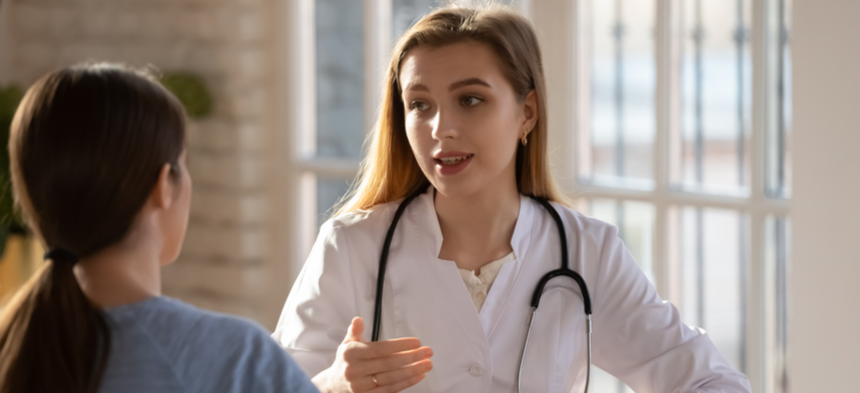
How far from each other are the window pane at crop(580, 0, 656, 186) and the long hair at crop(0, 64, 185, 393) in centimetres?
156

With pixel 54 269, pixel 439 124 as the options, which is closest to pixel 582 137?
pixel 439 124

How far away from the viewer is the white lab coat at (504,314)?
1.51 m

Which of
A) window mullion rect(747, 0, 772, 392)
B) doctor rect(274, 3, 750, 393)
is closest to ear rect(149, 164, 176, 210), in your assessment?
doctor rect(274, 3, 750, 393)

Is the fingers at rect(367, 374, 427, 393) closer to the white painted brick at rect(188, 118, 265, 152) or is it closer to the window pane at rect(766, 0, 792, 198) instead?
the window pane at rect(766, 0, 792, 198)

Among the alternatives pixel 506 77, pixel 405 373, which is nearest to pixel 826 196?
pixel 506 77

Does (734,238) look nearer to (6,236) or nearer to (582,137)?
(582,137)

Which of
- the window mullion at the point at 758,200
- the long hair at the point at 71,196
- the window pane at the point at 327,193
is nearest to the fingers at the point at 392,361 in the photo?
the long hair at the point at 71,196

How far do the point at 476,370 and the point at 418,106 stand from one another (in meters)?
0.52

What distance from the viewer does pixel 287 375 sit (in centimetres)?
91

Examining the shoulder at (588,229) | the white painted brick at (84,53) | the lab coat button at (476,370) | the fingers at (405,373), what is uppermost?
the white painted brick at (84,53)

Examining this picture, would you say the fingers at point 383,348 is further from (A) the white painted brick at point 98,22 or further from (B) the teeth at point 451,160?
(A) the white painted brick at point 98,22

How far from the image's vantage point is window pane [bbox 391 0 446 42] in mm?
2711

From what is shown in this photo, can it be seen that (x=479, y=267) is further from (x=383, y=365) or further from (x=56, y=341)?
(x=56, y=341)

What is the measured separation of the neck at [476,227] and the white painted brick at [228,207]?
4.61 ft
